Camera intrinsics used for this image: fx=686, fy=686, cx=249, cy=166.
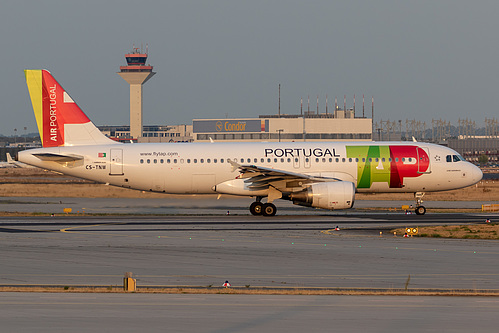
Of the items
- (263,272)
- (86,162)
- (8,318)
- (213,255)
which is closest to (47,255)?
(213,255)

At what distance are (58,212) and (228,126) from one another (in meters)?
115

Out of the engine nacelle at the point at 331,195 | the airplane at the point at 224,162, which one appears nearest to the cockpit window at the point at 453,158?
the airplane at the point at 224,162

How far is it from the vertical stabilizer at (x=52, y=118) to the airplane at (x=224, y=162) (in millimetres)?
63

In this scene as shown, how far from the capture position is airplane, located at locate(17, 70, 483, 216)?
139ft

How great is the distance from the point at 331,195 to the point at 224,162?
726 cm

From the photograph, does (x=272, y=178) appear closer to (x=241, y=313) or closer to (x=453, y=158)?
(x=453, y=158)

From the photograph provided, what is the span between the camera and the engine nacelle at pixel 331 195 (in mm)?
39094

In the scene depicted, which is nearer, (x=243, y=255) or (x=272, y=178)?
(x=243, y=255)

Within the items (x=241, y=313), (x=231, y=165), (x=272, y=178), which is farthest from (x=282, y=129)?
(x=241, y=313)

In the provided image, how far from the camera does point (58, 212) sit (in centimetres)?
4497

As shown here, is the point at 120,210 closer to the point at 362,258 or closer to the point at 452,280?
the point at 362,258

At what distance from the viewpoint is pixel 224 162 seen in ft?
139

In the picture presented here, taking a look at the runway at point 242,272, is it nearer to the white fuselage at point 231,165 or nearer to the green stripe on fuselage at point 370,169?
the green stripe on fuselage at point 370,169

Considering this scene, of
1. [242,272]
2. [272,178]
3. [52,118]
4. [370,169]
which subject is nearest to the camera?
[242,272]
